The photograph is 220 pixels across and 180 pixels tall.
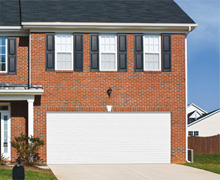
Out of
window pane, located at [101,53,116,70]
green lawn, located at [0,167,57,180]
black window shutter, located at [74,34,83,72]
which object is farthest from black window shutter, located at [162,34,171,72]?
green lawn, located at [0,167,57,180]

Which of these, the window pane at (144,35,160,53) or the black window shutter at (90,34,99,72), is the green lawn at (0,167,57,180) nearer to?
the black window shutter at (90,34,99,72)

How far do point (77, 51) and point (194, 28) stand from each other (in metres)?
5.22

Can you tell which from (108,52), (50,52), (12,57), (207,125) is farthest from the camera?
(207,125)

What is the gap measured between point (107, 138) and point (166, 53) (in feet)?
14.8

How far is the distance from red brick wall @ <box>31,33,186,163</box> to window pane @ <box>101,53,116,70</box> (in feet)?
1.01

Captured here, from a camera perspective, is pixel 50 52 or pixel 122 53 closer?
pixel 50 52

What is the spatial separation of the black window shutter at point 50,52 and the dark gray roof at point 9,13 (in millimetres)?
1642

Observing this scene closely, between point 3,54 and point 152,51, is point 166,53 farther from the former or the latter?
point 3,54

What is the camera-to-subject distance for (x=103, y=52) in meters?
21.6

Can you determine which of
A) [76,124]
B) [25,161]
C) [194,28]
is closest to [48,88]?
[76,124]

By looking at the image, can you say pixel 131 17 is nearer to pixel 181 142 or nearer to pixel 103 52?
pixel 103 52

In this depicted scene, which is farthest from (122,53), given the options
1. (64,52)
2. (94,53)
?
(64,52)

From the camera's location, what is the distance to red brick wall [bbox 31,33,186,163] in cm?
2127

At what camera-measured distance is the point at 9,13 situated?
2311 centimetres
